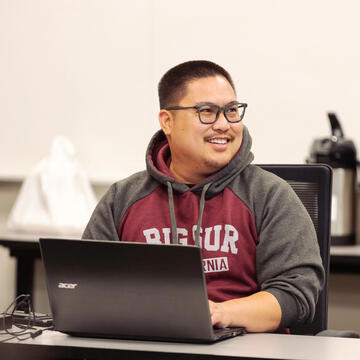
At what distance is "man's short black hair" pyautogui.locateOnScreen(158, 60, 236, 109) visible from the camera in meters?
1.79

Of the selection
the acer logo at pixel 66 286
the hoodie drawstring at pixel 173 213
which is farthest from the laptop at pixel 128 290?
the hoodie drawstring at pixel 173 213

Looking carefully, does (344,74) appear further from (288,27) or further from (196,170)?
(196,170)

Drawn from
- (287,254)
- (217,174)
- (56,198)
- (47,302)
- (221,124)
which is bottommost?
(47,302)

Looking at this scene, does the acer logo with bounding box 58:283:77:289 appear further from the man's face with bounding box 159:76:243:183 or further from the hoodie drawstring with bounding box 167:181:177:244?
the man's face with bounding box 159:76:243:183

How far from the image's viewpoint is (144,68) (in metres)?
3.44

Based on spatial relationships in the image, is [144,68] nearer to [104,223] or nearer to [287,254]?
[104,223]

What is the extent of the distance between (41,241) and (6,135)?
234cm

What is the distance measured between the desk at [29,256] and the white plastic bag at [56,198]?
0.07m

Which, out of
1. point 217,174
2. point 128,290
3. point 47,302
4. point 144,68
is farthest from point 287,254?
point 47,302

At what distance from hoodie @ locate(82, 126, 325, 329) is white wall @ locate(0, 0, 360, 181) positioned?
56.6 inches

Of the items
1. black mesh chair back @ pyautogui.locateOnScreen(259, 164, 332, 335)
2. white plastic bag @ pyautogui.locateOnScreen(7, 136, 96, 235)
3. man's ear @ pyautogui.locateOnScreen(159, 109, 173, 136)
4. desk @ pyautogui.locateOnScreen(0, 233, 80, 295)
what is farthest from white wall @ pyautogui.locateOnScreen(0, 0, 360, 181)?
man's ear @ pyautogui.locateOnScreen(159, 109, 173, 136)

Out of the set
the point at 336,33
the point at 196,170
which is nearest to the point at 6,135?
the point at 336,33

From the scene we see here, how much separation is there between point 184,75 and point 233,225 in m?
0.35

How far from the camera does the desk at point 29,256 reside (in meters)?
2.69
